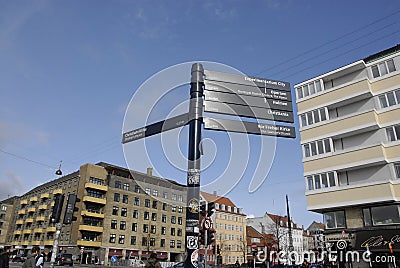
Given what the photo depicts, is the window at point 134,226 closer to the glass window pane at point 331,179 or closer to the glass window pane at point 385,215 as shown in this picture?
the glass window pane at point 331,179

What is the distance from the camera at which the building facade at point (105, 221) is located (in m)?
59.8

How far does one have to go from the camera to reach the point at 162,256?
71562 millimetres

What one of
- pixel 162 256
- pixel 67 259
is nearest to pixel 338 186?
pixel 67 259

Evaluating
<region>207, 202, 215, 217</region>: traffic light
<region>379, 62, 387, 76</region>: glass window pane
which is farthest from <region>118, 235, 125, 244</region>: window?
<region>207, 202, 215, 217</region>: traffic light

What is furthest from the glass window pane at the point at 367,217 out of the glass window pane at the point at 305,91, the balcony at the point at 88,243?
the balcony at the point at 88,243

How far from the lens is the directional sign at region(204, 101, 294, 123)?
10.1m

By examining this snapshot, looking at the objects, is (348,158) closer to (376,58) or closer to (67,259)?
(376,58)

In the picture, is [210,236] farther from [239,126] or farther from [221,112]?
[221,112]

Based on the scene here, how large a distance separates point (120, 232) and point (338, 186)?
48.6 meters

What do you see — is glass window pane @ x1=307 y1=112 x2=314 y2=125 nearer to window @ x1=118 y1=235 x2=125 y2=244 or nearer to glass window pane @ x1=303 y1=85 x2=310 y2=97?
glass window pane @ x1=303 y1=85 x2=310 y2=97

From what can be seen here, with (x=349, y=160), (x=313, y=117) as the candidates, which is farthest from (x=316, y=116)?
(x=349, y=160)

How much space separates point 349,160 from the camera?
28250mm

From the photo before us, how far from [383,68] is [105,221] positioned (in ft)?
176

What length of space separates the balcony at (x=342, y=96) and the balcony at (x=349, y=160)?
17.1 ft
